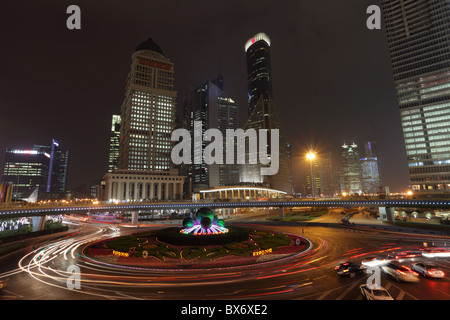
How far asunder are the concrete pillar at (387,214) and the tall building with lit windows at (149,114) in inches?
5380

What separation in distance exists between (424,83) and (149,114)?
177 m

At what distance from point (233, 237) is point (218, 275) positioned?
43.0 feet

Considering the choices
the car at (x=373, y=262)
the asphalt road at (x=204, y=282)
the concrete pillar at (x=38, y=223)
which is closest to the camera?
the asphalt road at (x=204, y=282)

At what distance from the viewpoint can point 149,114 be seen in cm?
16462

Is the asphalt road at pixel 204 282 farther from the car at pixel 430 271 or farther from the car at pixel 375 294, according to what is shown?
the car at pixel 375 294

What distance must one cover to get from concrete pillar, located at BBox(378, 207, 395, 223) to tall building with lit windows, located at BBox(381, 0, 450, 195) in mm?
68969

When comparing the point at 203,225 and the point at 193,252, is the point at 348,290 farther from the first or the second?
the point at 203,225

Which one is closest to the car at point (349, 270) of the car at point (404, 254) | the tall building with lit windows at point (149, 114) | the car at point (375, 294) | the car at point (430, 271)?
the car at point (375, 294)

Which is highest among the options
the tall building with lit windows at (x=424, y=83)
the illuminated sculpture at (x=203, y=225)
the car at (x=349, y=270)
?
the tall building with lit windows at (x=424, y=83)

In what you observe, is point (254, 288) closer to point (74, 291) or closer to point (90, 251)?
point (74, 291)

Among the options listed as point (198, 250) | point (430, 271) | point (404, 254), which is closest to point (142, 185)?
point (198, 250)

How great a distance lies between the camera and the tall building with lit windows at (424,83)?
118 meters

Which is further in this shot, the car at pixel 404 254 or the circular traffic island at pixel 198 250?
the car at pixel 404 254
